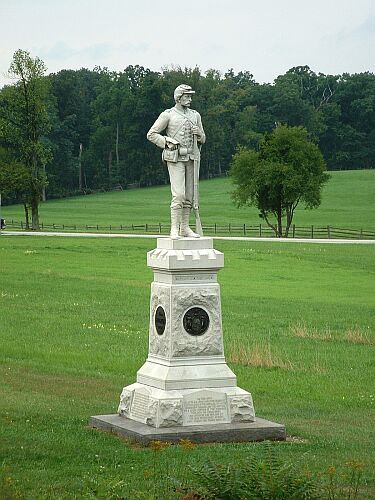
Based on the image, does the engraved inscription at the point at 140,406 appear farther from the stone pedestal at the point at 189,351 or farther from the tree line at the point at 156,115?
the tree line at the point at 156,115

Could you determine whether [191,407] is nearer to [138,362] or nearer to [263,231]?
[138,362]

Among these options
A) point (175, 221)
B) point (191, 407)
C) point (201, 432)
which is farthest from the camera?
point (175, 221)

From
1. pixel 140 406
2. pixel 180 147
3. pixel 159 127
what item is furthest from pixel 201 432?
pixel 159 127

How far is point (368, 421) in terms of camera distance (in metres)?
17.1

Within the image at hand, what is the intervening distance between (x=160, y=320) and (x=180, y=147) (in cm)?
250

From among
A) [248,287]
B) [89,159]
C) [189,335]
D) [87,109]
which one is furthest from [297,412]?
[87,109]

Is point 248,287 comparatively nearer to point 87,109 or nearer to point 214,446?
point 214,446

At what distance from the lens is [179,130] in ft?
52.8

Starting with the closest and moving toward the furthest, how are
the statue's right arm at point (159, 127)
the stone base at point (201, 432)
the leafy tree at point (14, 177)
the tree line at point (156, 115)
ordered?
1. the stone base at point (201, 432)
2. the statue's right arm at point (159, 127)
3. the leafy tree at point (14, 177)
4. the tree line at point (156, 115)

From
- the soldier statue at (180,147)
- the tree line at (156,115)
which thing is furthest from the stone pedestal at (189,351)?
the tree line at (156,115)

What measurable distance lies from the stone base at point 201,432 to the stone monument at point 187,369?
0.01 metres

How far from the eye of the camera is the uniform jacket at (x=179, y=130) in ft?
52.7

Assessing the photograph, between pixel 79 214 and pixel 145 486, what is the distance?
10412 centimetres

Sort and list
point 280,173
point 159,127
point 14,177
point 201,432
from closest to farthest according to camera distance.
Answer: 1. point 201,432
2. point 159,127
3. point 280,173
4. point 14,177
